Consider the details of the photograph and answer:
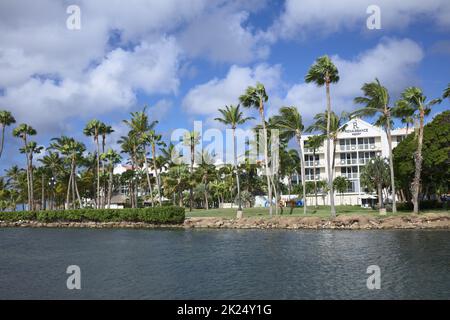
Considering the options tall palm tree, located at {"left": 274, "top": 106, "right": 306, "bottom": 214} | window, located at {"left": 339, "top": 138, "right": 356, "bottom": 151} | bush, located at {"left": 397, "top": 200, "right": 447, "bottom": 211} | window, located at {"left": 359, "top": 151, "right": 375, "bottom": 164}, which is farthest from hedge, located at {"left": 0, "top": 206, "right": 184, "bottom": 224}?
window, located at {"left": 359, "top": 151, "right": 375, "bottom": 164}

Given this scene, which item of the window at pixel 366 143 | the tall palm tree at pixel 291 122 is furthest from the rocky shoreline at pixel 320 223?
the window at pixel 366 143

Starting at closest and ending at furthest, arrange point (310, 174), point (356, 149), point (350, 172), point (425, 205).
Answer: point (425, 205)
point (356, 149)
point (350, 172)
point (310, 174)

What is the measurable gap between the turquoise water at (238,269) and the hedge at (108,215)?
2001 cm

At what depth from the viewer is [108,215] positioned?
61094 millimetres

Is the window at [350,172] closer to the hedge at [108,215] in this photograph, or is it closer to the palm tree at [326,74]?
the palm tree at [326,74]

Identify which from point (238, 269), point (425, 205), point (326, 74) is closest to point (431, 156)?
point (425, 205)

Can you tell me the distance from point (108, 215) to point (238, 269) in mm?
43162

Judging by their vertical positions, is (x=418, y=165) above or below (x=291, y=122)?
below

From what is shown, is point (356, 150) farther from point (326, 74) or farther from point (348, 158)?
point (326, 74)

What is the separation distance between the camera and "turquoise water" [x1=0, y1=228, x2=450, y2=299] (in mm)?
17328

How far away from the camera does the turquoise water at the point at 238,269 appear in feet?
56.9

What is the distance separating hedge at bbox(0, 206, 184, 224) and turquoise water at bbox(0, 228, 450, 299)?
20010 millimetres

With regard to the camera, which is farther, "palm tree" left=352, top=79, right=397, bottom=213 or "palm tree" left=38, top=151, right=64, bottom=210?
"palm tree" left=38, top=151, right=64, bottom=210

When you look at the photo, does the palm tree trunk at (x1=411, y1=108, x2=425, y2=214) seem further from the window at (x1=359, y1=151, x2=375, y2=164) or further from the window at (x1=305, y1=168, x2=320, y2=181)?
the window at (x1=305, y1=168, x2=320, y2=181)
